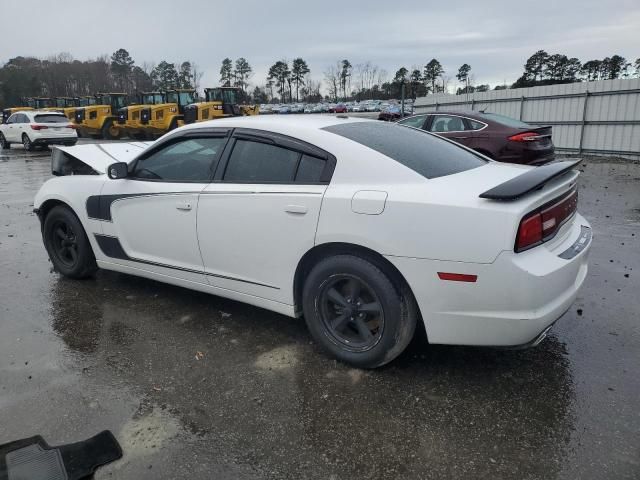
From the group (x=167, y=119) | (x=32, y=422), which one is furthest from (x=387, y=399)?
(x=167, y=119)

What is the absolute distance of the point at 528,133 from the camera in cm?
912

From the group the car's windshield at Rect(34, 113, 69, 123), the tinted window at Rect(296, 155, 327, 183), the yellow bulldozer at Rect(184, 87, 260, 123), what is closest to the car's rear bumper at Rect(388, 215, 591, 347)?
the tinted window at Rect(296, 155, 327, 183)

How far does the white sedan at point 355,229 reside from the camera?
2693mm

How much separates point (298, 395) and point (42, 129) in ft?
75.8

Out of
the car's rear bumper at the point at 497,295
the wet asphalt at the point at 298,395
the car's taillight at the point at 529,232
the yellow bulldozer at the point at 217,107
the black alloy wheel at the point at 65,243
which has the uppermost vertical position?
the yellow bulldozer at the point at 217,107

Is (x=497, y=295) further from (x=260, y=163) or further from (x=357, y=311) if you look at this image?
(x=260, y=163)

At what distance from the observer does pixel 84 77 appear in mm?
87625

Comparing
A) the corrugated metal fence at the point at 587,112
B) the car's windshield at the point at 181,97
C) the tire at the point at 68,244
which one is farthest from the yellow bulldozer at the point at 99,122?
the tire at the point at 68,244

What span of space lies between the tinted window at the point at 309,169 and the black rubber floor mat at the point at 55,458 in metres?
1.85

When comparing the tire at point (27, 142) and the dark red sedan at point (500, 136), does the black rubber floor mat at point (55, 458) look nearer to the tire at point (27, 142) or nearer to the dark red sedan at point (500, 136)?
the dark red sedan at point (500, 136)

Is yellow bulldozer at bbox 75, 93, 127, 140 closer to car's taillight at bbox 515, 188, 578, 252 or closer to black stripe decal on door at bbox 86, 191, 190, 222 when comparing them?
black stripe decal on door at bbox 86, 191, 190, 222

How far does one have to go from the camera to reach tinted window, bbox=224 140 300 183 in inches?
134

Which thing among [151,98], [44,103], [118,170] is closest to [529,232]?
[118,170]

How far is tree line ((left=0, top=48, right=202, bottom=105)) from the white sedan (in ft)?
261
